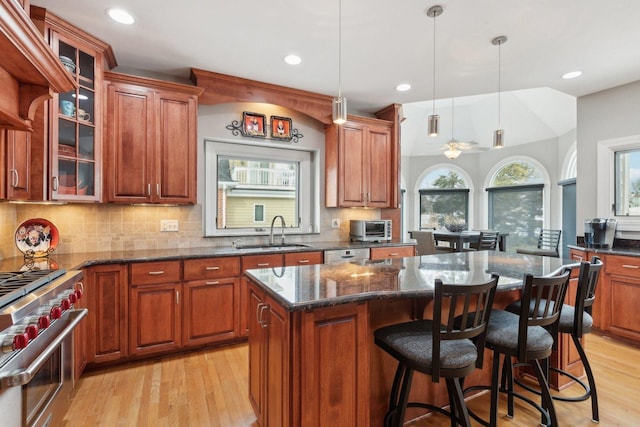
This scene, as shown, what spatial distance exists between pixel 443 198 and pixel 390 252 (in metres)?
4.40

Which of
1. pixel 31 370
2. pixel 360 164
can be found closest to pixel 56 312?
pixel 31 370

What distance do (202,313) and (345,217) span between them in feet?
7.33

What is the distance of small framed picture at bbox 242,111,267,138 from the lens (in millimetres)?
3639

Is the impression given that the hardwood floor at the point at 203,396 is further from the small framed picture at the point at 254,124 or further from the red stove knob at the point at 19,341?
the small framed picture at the point at 254,124

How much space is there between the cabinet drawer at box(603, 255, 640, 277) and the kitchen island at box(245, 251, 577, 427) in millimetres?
1680

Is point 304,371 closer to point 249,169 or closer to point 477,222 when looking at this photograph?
point 249,169

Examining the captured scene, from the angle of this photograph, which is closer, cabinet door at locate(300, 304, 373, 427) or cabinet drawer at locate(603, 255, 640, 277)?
cabinet door at locate(300, 304, 373, 427)

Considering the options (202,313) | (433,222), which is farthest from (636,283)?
(433,222)

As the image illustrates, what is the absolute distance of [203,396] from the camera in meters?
2.25

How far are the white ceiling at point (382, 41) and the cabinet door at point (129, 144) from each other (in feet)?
1.37

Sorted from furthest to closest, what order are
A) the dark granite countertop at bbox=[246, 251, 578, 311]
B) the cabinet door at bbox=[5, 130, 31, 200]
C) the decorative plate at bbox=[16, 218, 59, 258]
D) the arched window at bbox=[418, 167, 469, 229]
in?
1. the arched window at bbox=[418, 167, 469, 229]
2. the decorative plate at bbox=[16, 218, 59, 258]
3. the cabinet door at bbox=[5, 130, 31, 200]
4. the dark granite countertop at bbox=[246, 251, 578, 311]

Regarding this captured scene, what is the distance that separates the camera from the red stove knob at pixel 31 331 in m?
1.24

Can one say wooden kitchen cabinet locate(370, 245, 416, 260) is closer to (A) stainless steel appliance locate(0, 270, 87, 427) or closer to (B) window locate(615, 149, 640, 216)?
(B) window locate(615, 149, 640, 216)

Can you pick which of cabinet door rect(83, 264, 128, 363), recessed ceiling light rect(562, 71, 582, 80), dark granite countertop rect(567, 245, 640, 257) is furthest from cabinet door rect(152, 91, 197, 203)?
dark granite countertop rect(567, 245, 640, 257)
